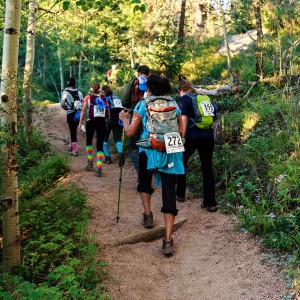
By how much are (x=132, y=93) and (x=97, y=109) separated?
1.70m

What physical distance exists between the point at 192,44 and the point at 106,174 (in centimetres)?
1005

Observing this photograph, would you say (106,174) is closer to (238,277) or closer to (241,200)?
(241,200)

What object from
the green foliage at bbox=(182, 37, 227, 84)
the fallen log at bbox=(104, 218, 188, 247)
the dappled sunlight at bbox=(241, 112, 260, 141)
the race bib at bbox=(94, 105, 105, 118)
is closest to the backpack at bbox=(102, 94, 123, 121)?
the race bib at bbox=(94, 105, 105, 118)

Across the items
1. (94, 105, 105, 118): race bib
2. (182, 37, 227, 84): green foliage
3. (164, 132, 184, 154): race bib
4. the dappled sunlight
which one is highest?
(182, 37, 227, 84): green foliage

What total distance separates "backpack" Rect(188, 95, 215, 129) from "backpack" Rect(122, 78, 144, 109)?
3.48 feet

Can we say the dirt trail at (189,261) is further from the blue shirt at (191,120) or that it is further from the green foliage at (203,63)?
the green foliage at (203,63)

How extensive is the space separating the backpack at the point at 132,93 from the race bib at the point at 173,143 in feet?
6.95

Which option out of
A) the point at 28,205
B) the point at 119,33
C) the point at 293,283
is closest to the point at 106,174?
the point at 28,205

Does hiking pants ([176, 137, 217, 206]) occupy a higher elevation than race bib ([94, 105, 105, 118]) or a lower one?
lower

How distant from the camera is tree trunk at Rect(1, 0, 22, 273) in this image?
416cm

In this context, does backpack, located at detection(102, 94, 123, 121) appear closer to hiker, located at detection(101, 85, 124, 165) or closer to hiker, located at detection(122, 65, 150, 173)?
hiker, located at detection(101, 85, 124, 165)

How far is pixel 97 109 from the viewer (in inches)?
318

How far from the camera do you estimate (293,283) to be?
376 cm

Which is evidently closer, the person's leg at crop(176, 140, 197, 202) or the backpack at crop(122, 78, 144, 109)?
the person's leg at crop(176, 140, 197, 202)
